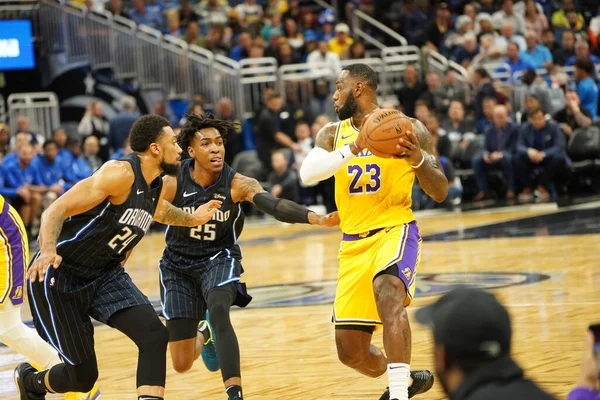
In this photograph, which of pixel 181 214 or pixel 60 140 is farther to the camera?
pixel 60 140

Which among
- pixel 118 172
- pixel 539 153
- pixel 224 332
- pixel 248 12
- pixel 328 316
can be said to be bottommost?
pixel 328 316

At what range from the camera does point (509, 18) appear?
2266 centimetres

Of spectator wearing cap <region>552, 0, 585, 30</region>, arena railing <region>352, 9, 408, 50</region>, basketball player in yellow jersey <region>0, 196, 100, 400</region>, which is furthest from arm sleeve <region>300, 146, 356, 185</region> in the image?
spectator wearing cap <region>552, 0, 585, 30</region>

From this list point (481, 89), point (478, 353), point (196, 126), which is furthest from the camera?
point (481, 89)

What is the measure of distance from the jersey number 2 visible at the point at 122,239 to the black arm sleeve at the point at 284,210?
0.99m

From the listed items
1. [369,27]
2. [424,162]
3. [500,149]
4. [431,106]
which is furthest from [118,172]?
[369,27]

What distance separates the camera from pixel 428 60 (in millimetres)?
21781

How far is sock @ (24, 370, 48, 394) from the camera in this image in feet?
21.3

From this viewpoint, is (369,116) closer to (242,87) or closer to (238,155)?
(238,155)

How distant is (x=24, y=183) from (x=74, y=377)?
12.3m

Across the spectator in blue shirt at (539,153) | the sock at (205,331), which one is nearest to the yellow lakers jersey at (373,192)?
the sock at (205,331)

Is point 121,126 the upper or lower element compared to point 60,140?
upper

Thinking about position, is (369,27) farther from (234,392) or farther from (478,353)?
(478,353)

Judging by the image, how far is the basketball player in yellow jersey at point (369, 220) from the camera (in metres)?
6.20
